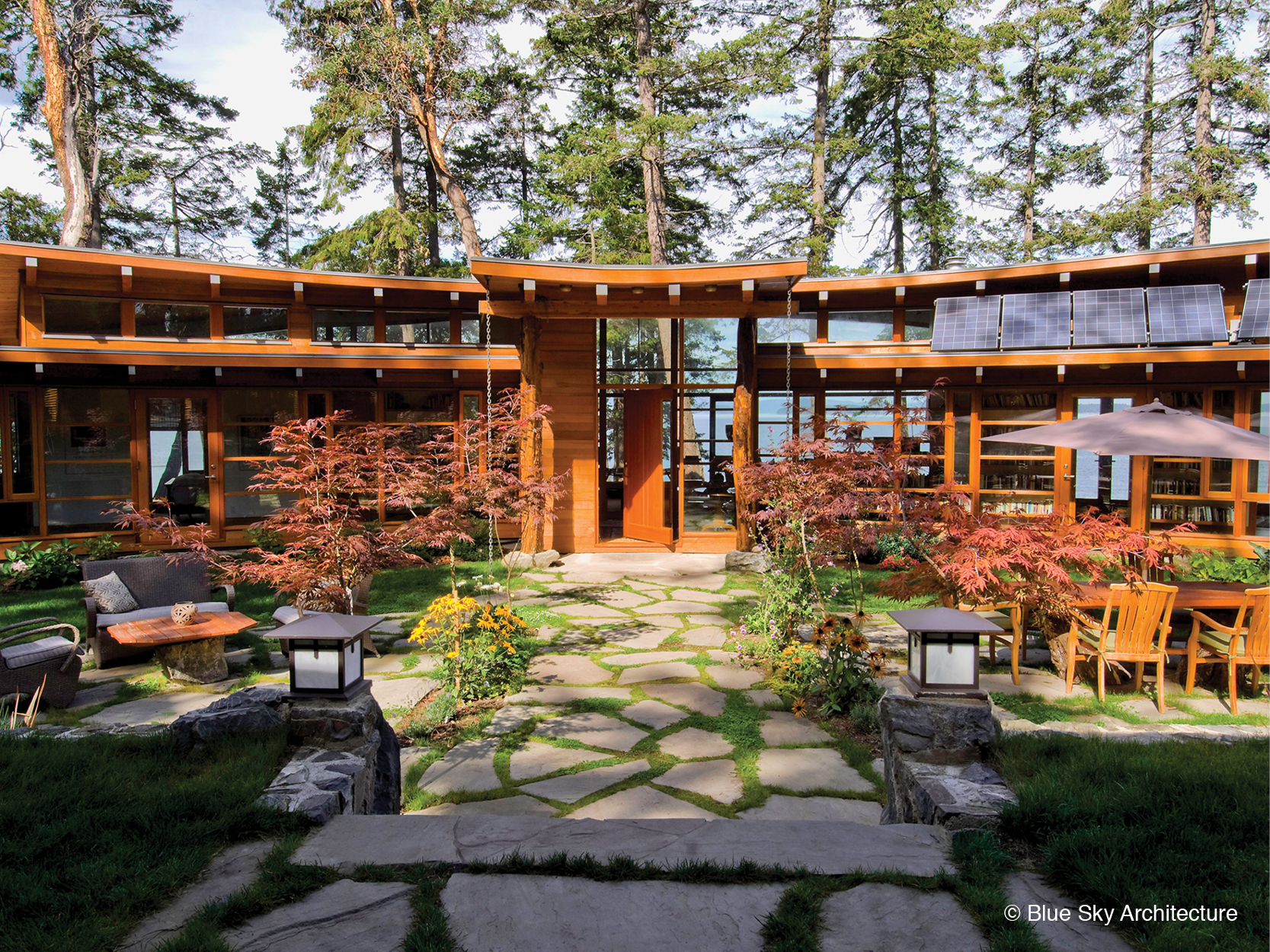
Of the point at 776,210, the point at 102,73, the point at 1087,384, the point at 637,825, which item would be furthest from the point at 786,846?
the point at 102,73

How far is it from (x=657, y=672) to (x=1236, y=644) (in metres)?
4.03

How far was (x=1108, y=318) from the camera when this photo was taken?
10.8 meters

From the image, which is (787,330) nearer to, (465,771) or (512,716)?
(512,716)

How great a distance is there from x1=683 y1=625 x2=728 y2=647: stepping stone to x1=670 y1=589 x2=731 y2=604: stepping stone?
1.06m

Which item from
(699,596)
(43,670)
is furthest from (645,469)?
(43,670)

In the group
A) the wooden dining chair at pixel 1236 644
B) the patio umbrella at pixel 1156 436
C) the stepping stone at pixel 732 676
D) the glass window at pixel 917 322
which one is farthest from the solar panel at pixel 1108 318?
the stepping stone at pixel 732 676

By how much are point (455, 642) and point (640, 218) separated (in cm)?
1512

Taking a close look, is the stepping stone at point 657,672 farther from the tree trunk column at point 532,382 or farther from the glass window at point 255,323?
the glass window at point 255,323

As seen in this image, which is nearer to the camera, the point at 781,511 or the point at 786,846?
the point at 786,846

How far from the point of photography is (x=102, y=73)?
20.9m

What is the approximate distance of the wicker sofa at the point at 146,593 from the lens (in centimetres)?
608

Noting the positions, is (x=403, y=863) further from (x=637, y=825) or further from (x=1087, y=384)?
(x=1087, y=384)

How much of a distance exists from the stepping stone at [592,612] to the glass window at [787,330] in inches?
249

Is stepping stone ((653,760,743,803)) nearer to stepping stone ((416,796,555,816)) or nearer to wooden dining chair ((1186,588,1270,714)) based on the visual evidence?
stepping stone ((416,796,555,816))
